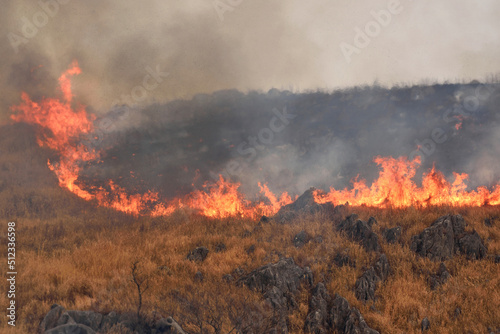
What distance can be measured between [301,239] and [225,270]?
11.4 ft

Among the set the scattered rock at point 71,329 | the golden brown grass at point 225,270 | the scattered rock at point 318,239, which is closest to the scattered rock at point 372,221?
the golden brown grass at point 225,270

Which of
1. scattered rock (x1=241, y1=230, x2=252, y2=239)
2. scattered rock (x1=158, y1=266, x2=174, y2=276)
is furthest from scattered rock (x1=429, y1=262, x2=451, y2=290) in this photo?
scattered rock (x1=158, y1=266, x2=174, y2=276)

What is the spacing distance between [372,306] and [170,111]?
32121mm

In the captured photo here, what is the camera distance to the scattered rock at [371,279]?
27.3 feet

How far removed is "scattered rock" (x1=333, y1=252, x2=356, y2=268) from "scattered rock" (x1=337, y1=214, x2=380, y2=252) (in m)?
1.13

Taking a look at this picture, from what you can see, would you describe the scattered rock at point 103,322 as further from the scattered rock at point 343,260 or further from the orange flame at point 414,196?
the orange flame at point 414,196

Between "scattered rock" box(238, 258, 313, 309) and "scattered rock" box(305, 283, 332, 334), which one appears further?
"scattered rock" box(238, 258, 313, 309)

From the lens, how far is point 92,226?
16641 millimetres

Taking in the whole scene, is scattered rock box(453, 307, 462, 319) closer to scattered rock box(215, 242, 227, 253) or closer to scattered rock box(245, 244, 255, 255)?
scattered rock box(245, 244, 255, 255)

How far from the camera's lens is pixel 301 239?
11.9 m

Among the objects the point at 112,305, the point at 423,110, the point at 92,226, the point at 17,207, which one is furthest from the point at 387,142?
the point at 17,207

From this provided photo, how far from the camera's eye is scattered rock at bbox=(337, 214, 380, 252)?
10797mm

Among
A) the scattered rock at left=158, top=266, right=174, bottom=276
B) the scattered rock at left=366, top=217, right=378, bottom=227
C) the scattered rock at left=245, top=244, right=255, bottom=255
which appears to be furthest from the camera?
the scattered rock at left=366, top=217, right=378, bottom=227

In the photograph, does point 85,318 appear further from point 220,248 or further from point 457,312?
point 457,312
